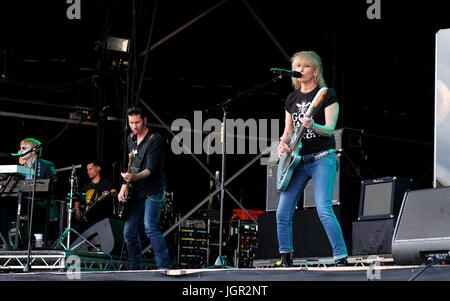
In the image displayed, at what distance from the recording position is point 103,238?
9453mm

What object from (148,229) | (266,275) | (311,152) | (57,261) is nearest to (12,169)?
(57,261)

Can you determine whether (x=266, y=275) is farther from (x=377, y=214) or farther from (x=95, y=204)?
(x=95, y=204)

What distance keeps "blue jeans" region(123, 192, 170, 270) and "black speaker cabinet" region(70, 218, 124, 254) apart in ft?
3.97

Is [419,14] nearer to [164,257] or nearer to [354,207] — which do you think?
[354,207]

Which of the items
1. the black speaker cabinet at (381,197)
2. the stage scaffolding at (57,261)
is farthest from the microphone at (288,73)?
the stage scaffolding at (57,261)

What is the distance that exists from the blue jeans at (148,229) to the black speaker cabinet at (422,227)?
3096 millimetres

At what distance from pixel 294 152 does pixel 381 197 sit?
1.62 meters

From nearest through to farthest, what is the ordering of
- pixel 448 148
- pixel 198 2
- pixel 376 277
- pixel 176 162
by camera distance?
pixel 376 277
pixel 448 148
pixel 198 2
pixel 176 162

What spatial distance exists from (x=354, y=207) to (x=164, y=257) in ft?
6.58

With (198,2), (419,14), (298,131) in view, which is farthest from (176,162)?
(298,131)

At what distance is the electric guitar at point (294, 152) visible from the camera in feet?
20.6
